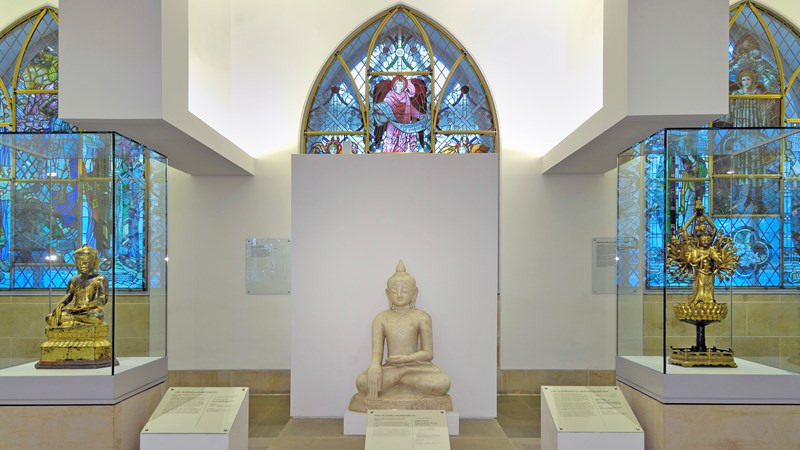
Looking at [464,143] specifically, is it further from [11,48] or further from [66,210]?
[11,48]

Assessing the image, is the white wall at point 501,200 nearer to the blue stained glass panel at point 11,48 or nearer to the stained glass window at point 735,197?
the blue stained glass panel at point 11,48

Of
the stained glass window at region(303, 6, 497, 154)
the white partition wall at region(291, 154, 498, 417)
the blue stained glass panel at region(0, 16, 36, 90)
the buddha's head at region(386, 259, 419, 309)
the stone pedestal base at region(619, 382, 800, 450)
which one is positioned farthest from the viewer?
the stained glass window at region(303, 6, 497, 154)

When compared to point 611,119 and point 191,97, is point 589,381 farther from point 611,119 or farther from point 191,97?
point 191,97

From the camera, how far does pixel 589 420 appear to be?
15.9 feet

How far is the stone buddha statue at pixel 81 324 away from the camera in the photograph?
16.8ft

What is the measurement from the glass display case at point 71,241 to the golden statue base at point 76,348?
0.01 m

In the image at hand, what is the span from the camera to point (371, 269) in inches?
251

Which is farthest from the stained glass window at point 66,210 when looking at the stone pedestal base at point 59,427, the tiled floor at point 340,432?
the tiled floor at point 340,432

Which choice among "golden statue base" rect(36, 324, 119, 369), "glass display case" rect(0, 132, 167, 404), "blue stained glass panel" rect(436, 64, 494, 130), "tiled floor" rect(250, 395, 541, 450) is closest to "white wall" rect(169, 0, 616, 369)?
"blue stained glass panel" rect(436, 64, 494, 130)

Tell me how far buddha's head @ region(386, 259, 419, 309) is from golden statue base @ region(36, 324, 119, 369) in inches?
96.8

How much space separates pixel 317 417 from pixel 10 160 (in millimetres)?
3644

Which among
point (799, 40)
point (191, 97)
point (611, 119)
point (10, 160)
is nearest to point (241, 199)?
point (191, 97)

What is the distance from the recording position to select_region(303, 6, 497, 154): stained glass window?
8.63m

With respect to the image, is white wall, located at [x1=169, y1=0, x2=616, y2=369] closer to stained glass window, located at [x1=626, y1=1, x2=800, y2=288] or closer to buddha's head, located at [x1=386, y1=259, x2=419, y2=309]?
buddha's head, located at [x1=386, y1=259, x2=419, y2=309]
